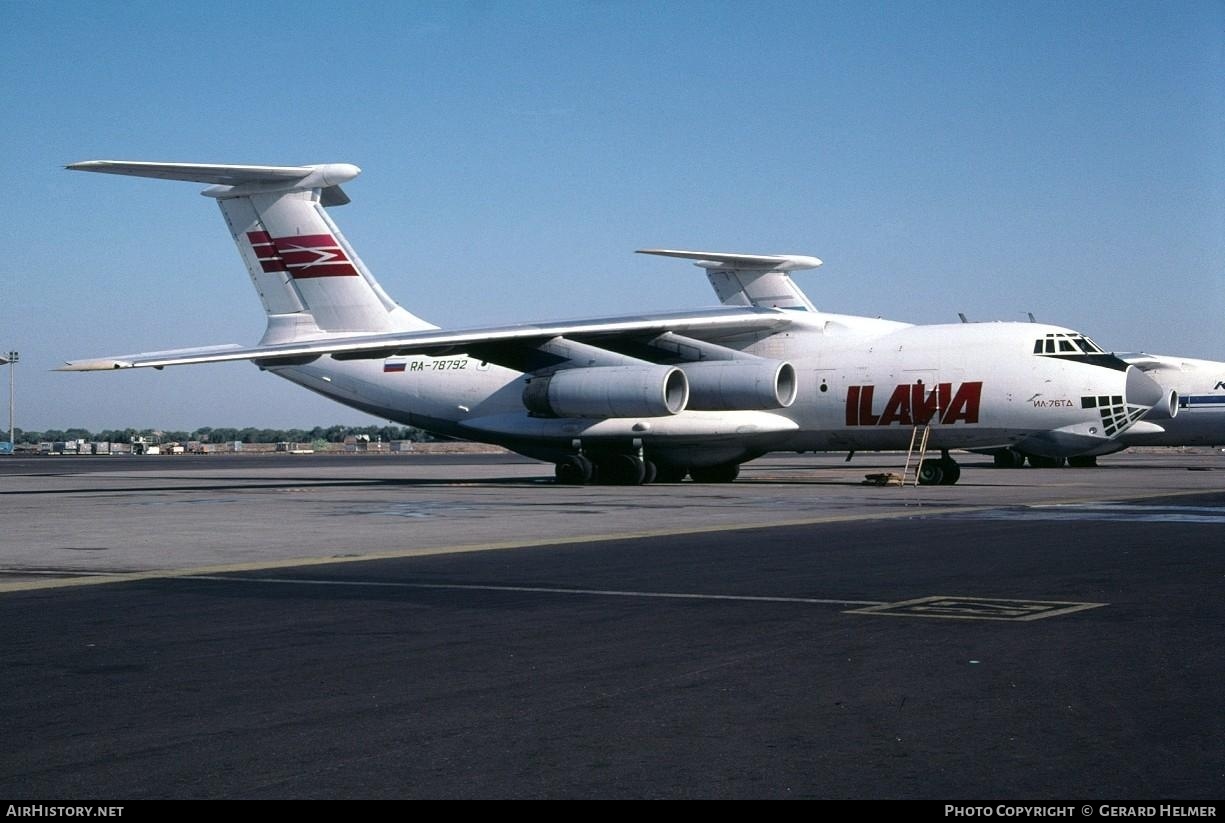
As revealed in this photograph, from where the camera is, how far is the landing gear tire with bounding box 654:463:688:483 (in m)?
32.1

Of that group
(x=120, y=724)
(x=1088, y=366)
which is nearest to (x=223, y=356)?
(x=1088, y=366)

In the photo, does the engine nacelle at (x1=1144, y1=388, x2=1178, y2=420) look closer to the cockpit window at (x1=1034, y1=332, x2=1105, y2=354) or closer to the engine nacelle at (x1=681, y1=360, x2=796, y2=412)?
the cockpit window at (x1=1034, y1=332, x2=1105, y2=354)

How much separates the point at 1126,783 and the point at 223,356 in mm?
25856

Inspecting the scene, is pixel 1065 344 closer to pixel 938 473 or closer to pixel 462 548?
pixel 938 473

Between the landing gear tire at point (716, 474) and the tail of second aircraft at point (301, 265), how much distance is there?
7731 millimetres

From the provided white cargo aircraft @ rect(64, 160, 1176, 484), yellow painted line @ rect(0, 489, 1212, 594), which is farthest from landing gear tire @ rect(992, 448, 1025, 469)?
yellow painted line @ rect(0, 489, 1212, 594)

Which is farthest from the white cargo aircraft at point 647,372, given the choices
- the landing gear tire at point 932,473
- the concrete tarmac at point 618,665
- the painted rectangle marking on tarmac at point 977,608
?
the painted rectangle marking on tarmac at point 977,608

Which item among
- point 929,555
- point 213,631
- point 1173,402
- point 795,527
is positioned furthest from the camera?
point 1173,402

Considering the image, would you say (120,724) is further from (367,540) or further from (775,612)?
(367,540)

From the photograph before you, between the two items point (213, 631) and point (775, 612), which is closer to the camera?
point (213, 631)

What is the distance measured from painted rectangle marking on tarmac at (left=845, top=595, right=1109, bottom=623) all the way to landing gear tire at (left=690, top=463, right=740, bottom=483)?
22.8 meters
